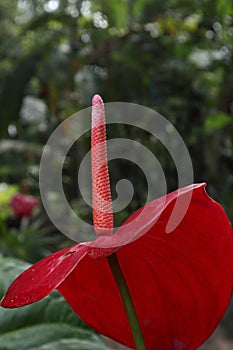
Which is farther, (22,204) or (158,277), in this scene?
(22,204)

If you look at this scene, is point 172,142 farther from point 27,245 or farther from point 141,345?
point 141,345

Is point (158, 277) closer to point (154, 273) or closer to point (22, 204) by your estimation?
point (154, 273)

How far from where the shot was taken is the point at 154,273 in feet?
1.24

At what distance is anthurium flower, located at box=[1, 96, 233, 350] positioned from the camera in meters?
0.29

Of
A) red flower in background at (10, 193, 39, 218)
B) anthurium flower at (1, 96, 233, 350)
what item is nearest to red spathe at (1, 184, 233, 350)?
anthurium flower at (1, 96, 233, 350)

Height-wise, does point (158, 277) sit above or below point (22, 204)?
above

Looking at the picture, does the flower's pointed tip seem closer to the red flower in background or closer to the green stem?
the green stem

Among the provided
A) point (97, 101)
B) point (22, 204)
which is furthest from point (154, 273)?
point (22, 204)

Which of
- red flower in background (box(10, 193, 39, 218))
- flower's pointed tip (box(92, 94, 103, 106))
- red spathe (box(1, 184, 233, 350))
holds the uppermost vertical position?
flower's pointed tip (box(92, 94, 103, 106))

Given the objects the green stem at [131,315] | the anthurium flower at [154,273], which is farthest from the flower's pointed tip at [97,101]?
the green stem at [131,315]

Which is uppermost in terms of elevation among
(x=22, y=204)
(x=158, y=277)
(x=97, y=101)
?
(x=97, y=101)

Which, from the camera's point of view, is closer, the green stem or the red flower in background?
the green stem

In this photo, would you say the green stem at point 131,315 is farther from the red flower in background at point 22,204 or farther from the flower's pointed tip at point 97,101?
the red flower in background at point 22,204

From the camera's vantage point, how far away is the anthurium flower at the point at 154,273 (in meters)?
0.29
